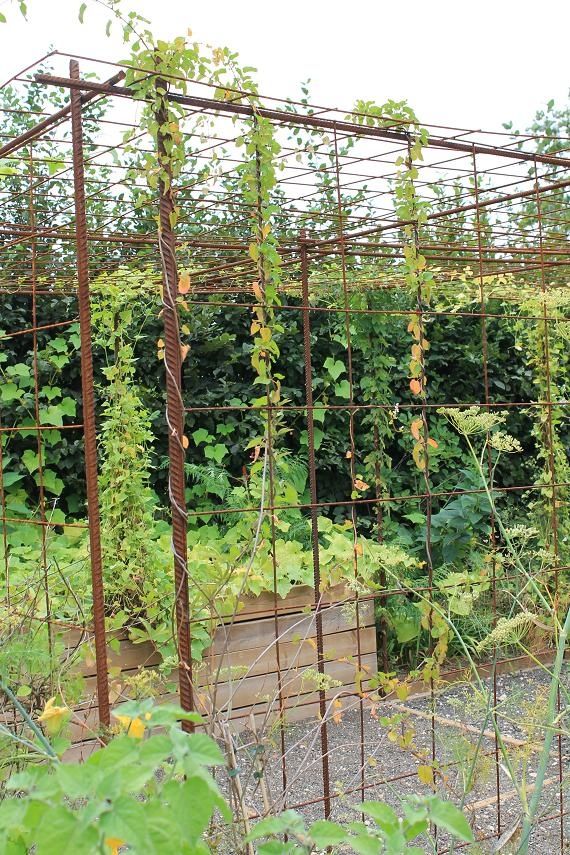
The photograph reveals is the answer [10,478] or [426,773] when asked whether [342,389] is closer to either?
[10,478]

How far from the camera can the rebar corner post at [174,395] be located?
2611mm

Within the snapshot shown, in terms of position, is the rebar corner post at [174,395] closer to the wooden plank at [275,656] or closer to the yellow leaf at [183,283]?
the yellow leaf at [183,283]

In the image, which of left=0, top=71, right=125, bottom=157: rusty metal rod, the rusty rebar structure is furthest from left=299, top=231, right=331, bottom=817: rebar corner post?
left=0, top=71, right=125, bottom=157: rusty metal rod

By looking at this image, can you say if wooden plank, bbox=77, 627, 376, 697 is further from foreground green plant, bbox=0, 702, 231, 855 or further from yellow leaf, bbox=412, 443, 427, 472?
foreground green plant, bbox=0, 702, 231, 855

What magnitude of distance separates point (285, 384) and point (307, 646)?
2.79 metres

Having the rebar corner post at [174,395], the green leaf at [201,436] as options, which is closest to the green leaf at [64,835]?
the rebar corner post at [174,395]

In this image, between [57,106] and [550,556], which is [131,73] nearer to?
[550,556]

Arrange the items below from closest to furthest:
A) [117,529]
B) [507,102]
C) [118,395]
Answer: [117,529], [118,395], [507,102]

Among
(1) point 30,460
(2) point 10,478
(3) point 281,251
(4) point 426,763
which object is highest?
(3) point 281,251

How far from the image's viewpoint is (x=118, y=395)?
5051 mm

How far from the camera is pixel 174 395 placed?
2.63m

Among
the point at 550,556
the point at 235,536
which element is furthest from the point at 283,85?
the point at 550,556

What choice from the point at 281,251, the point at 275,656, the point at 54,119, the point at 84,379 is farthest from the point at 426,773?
the point at 281,251

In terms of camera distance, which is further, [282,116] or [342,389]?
[342,389]
